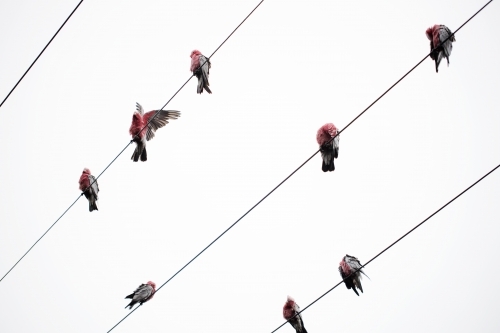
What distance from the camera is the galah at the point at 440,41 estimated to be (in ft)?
19.9

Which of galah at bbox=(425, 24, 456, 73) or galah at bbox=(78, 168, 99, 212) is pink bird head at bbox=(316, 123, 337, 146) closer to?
galah at bbox=(425, 24, 456, 73)

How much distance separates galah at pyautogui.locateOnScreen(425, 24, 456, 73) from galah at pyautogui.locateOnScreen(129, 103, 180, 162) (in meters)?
4.43

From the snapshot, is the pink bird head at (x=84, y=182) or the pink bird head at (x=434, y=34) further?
the pink bird head at (x=84, y=182)

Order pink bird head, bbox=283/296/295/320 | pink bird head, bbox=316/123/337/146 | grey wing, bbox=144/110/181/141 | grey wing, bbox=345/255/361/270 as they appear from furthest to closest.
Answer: grey wing, bbox=144/110/181/141 < pink bird head, bbox=283/296/295/320 < grey wing, bbox=345/255/361/270 < pink bird head, bbox=316/123/337/146

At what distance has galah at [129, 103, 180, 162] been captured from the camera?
27.7ft

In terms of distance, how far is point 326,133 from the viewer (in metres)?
7.09

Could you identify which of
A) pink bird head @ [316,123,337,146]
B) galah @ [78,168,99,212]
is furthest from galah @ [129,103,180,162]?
pink bird head @ [316,123,337,146]

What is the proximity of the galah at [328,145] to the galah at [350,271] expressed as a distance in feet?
4.73

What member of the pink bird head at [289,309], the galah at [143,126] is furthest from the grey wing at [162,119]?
the pink bird head at [289,309]

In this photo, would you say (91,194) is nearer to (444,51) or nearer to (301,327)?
(301,327)

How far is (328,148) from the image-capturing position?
7.18 metres

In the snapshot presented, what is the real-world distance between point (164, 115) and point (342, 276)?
449 centimetres

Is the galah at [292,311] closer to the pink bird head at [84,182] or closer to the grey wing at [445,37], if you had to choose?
the pink bird head at [84,182]

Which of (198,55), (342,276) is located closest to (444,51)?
(342,276)
